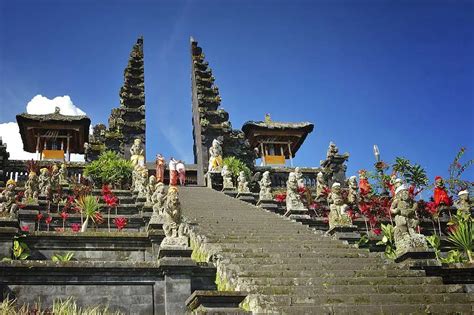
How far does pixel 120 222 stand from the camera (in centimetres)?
1529

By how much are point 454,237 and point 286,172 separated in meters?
16.2

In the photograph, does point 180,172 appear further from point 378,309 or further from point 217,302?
point 378,309

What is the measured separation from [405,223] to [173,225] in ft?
17.6

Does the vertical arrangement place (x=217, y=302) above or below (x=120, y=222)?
below

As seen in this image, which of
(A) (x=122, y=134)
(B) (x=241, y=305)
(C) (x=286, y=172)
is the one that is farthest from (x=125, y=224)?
(A) (x=122, y=134)

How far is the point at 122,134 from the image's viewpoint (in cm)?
3281

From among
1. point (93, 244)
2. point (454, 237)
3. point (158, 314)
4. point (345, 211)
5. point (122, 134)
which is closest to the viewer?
point (158, 314)

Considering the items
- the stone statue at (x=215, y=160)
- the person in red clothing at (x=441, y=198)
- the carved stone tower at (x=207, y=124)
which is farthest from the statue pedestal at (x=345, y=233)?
the carved stone tower at (x=207, y=124)

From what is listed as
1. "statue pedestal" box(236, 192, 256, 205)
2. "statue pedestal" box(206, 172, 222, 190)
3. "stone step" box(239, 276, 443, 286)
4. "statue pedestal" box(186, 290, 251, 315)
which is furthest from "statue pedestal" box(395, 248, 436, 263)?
"statue pedestal" box(206, 172, 222, 190)

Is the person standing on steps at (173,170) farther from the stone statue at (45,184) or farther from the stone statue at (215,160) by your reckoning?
the stone statue at (45,184)

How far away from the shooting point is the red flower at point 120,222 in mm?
15289

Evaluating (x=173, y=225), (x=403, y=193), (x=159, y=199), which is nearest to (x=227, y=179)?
(x=159, y=199)

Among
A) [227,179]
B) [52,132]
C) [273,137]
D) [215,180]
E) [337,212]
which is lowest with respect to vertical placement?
[337,212]

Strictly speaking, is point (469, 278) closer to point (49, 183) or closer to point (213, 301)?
point (213, 301)
